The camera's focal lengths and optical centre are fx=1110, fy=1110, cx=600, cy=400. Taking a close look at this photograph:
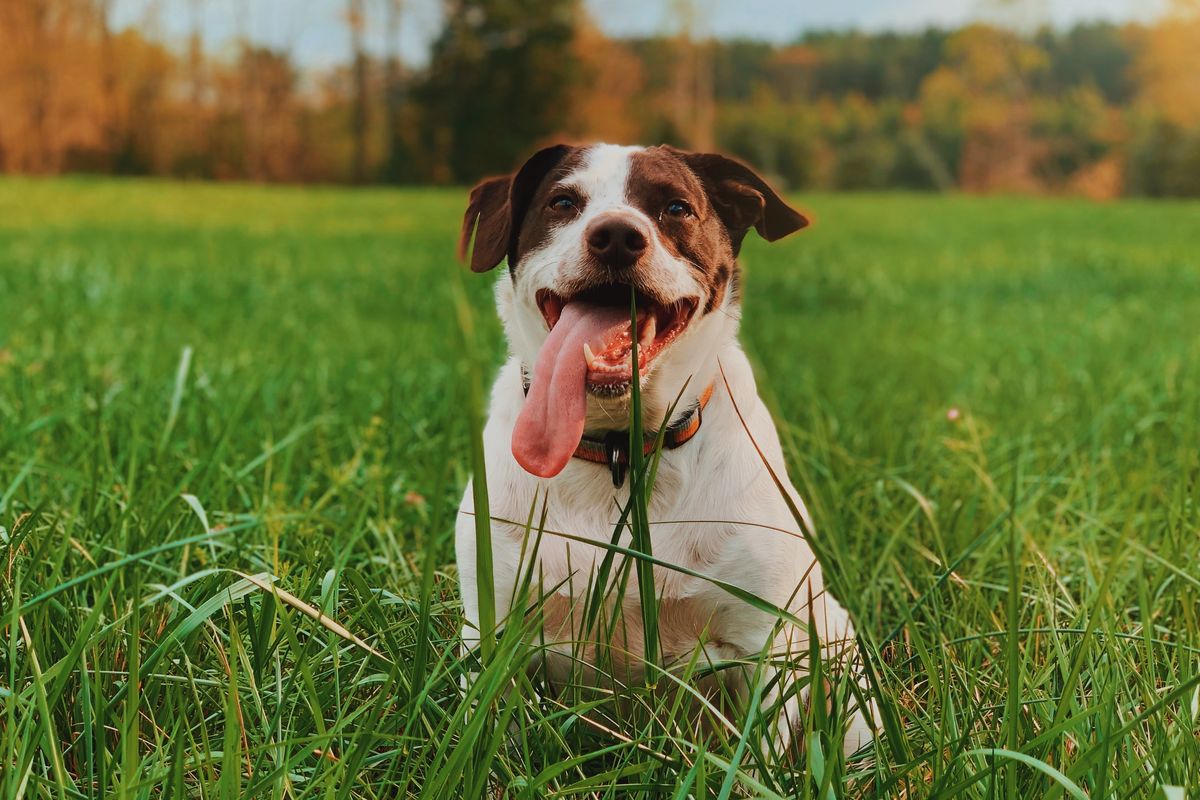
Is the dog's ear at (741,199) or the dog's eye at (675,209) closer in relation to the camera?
the dog's eye at (675,209)

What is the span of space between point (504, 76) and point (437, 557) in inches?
1344

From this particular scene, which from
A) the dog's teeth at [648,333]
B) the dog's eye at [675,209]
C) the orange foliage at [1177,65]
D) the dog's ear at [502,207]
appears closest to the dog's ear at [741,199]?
the dog's eye at [675,209]

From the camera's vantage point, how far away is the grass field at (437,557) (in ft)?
5.56

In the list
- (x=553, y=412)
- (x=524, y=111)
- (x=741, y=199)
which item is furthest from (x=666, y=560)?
(x=524, y=111)

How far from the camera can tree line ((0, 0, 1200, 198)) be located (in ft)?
113

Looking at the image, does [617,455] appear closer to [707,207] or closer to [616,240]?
[616,240]

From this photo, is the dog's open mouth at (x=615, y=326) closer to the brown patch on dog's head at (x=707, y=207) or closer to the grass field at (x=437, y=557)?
the brown patch on dog's head at (x=707, y=207)

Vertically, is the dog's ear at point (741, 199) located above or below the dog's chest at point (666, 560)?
above

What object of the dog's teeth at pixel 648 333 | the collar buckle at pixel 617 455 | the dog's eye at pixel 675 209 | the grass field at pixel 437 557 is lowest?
the grass field at pixel 437 557

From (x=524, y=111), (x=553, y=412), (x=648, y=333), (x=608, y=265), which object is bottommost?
(x=553, y=412)

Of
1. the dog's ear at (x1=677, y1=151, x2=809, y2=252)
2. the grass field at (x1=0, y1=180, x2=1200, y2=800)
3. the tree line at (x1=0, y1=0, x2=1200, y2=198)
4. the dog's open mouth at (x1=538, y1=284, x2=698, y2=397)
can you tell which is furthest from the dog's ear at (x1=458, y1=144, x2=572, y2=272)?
the tree line at (x1=0, y1=0, x2=1200, y2=198)

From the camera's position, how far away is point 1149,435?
3930mm

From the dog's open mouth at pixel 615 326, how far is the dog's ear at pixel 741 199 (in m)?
0.37

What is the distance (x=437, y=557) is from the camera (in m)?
2.80
